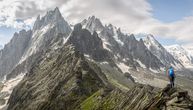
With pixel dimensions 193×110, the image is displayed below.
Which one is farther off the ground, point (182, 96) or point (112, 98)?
point (112, 98)

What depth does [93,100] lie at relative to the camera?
568 ft

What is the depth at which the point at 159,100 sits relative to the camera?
61688 millimetres

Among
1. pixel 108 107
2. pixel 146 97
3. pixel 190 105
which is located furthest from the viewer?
pixel 108 107

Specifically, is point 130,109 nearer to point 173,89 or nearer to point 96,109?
point 173,89

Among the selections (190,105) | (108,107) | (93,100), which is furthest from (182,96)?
(93,100)

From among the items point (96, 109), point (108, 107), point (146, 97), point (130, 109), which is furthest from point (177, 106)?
point (96, 109)

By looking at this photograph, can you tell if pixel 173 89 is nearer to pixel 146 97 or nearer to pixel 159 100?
pixel 159 100

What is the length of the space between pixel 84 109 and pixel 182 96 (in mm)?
117786

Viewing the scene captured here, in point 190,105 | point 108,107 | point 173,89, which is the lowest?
point 190,105

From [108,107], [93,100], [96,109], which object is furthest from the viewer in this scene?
[93,100]

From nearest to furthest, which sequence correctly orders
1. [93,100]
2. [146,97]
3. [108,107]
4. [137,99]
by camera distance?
1. [146,97]
2. [137,99]
3. [108,107]
4. [93,100]

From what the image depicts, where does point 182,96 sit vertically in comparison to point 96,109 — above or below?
below

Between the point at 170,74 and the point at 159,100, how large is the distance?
517 cm

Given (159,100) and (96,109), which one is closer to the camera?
(159,100)
